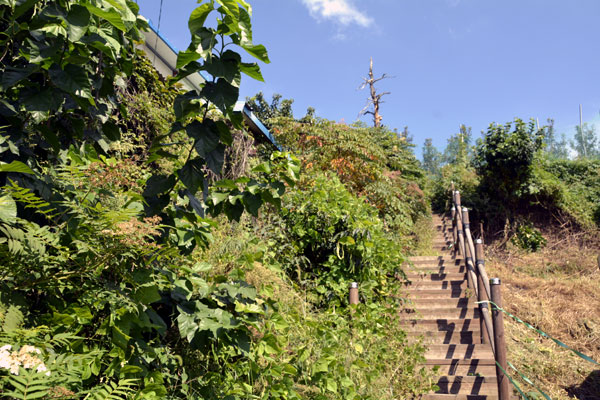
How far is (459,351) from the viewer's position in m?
5.35

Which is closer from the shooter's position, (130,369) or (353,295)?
(130,369)

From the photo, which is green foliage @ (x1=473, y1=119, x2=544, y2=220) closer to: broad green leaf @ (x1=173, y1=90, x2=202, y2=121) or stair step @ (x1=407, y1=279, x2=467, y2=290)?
stair step @ (x1=407, y1=279, x2=467, y2=290)

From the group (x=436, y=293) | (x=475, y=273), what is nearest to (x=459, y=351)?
(x=436, y=293)

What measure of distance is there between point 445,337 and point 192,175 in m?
5.05

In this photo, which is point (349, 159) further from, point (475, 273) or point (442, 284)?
point (475, 273)

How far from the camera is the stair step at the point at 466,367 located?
502 cm

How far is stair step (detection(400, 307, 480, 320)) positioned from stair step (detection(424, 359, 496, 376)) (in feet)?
3.26

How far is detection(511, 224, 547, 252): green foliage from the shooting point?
1180cm

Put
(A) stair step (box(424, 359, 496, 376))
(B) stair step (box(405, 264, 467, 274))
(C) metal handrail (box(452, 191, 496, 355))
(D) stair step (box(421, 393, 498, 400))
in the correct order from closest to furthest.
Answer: (D) stair step (box(421, 393, 498, 400)) < (A) stair step (box(424, 359, 496, 376)) < (C) metal handrail (box(452, 191, 496, 355)) < (B) stair step (box(405, 264, 467, 274))

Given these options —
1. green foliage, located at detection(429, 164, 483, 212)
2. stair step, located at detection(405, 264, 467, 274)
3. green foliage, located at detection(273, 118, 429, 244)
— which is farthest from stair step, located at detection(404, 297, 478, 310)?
green foliage, located at detection(429, 164, 483, 212)

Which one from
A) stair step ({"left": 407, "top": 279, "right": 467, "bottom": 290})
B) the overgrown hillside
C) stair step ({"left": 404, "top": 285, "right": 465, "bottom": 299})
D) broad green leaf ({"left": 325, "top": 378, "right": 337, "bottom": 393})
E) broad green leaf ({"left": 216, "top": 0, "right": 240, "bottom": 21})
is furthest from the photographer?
the overgrown hillside

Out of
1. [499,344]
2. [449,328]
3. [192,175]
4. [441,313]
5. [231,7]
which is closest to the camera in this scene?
[231,7]

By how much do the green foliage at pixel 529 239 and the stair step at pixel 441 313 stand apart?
6.56 m

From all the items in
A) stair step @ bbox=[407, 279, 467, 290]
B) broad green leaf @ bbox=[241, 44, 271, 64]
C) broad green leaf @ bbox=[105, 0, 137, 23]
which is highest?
broad green leaf @ bbox=[105, 0, 137, 23]
